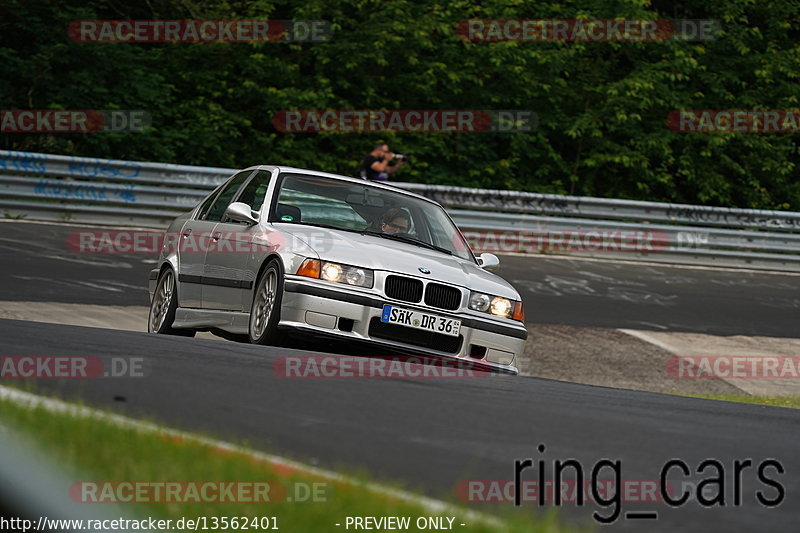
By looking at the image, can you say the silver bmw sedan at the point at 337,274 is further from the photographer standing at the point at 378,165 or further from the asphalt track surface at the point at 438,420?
the photographer standing at the point at 378,165

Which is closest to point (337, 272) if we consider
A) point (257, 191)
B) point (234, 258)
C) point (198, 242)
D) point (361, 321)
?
point (361, 321)

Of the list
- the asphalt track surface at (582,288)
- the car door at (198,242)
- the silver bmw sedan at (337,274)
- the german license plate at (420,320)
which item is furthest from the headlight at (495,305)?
the asphalt track surface at (582,288)

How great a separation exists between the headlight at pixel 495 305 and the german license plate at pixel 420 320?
0.22 meters

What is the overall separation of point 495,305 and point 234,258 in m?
1.90

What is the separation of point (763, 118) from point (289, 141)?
1032 centimetres

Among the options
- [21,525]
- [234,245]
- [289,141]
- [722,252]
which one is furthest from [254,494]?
[289,141]

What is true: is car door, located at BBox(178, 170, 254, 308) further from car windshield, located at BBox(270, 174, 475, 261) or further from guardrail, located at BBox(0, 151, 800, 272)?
guardrail, located at BBox(0, 151, 800, 272)

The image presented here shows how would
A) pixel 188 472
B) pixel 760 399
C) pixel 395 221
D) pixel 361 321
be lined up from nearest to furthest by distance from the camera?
1. pixel 188 472
2. pixel 361 321
3. pixel 395 221
4. pixel 760 399

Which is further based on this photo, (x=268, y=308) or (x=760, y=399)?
(x=760, y=399)

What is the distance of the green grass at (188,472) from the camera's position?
10.1 feet

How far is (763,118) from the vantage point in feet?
86.0

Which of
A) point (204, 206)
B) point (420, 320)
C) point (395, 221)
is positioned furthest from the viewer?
point (204, 206)

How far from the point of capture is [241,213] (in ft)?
28.3

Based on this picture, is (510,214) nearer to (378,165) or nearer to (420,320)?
(378,165)
